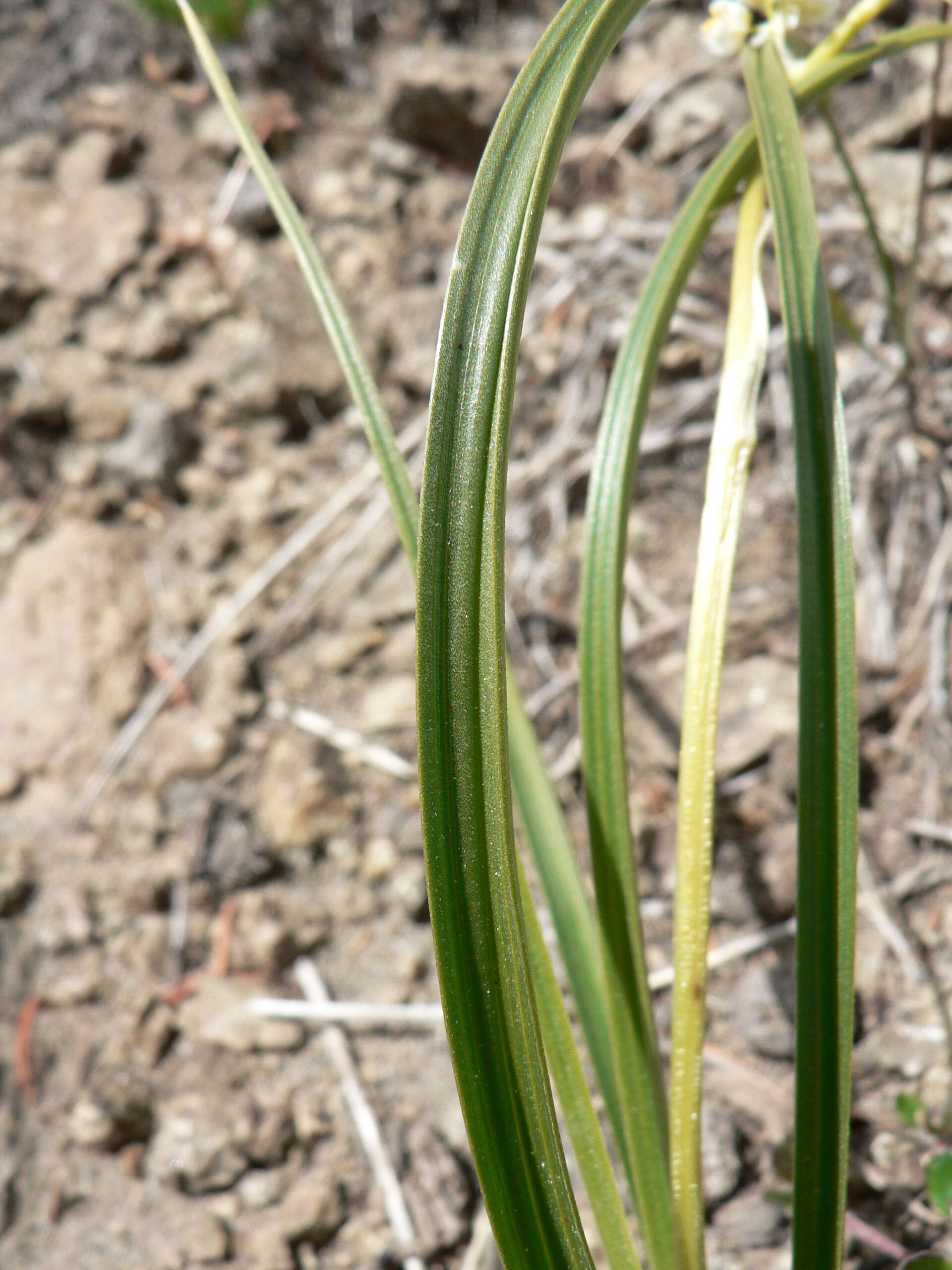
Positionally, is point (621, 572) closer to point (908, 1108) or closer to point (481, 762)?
point (481, 762)

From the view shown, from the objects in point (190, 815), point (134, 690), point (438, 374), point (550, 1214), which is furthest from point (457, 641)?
point (134, 690)

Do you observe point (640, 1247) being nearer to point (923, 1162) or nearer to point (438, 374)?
point (923, 1162)

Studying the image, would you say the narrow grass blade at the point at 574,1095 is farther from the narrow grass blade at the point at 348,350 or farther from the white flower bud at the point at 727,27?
the white flower bud at the point at 727,27

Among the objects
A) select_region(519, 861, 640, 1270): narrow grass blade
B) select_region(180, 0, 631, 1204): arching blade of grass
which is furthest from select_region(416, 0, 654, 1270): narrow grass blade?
select_region(180, 0, 631, 1204): arching blade of grass

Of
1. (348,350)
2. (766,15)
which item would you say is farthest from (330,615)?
(766,15)

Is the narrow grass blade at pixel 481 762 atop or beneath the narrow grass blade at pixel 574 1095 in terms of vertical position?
atop

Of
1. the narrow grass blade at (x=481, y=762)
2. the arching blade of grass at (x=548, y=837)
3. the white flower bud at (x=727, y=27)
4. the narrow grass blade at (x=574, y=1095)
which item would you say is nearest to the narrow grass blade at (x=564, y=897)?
the arching blade of grass at (x=548, y=837)
